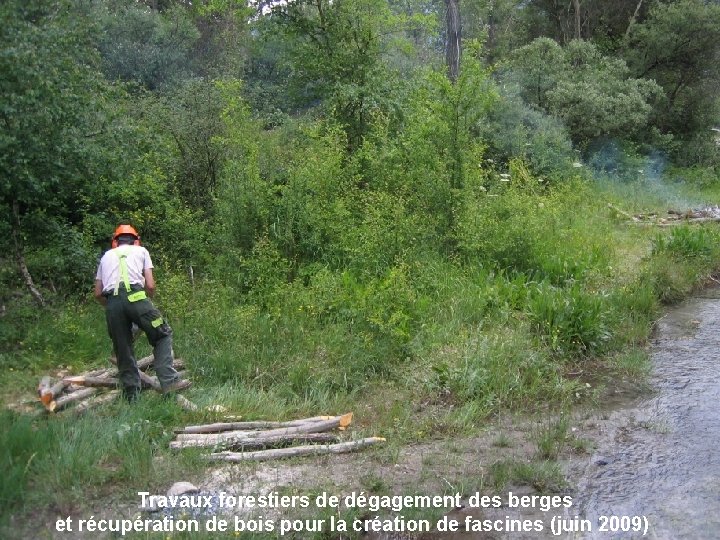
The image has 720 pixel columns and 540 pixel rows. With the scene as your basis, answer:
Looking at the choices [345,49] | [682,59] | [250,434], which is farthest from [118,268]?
[682,59]

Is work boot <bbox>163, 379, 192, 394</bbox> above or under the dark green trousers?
under

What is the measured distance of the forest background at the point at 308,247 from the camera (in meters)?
6.70

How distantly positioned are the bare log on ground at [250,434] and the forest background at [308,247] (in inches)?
10.1

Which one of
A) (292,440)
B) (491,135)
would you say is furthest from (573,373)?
(491,135)

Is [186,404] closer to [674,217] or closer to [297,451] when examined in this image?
[297,451]

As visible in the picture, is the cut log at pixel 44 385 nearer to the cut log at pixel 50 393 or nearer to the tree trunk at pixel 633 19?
the cut log at pixel 50 393

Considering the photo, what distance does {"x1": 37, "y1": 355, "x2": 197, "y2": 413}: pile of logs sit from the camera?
5.89 meters

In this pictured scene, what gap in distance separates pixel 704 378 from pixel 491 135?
939 cm

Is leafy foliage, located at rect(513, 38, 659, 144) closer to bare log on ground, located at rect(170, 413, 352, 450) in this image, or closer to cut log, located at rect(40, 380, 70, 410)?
bare log on ground, located at rect(170, 413, 352, 450)

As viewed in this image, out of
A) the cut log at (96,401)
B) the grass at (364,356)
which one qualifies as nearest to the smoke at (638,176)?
the grass at (364,356)

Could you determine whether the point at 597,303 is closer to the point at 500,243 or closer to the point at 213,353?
the point at 500,243

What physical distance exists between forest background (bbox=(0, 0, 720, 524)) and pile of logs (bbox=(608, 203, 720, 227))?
0.56 m

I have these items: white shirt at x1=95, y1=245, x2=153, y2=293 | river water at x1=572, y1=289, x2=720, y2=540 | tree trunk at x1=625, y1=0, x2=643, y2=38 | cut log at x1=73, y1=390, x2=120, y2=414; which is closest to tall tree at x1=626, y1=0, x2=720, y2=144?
tree trunk at x1=625, y1=0, x2=643, y2=38

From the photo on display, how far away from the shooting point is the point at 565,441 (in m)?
6.15
